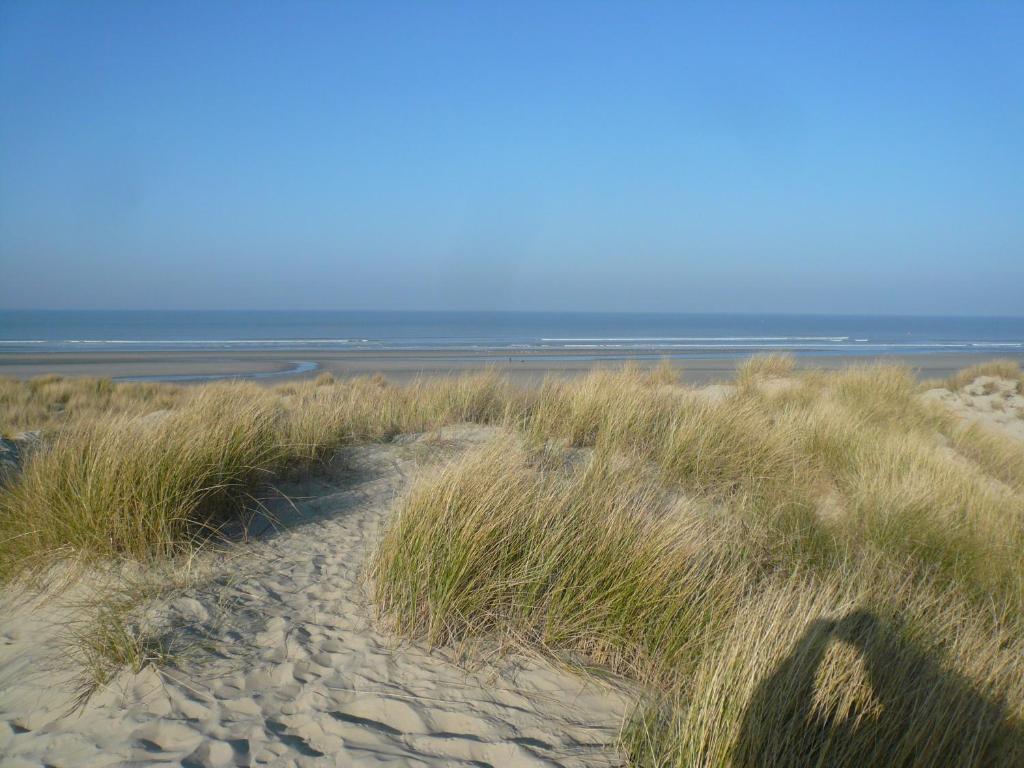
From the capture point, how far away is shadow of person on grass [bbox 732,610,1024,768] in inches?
90.0

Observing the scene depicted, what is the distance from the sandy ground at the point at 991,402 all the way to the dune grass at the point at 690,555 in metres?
6.23

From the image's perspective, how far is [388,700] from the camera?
2.93 m

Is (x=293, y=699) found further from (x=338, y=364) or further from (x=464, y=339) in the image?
(x=464, y=339)

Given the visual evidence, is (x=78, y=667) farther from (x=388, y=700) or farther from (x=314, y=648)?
(x=388, y=700)

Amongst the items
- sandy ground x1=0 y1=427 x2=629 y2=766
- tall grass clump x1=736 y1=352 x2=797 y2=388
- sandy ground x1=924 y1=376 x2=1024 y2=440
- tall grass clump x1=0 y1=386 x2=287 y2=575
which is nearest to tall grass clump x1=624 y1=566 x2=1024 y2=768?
sandy ground x1=0 y1=427 x2=629 y2=766

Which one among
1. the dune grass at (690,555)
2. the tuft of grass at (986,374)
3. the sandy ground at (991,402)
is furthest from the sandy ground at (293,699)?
the tuft of grass at (986,374)

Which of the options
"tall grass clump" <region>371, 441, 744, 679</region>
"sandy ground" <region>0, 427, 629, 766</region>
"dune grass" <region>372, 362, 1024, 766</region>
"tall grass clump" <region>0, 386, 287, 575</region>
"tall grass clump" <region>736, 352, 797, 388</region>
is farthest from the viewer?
"tall grass clump" <region>736, 352, 797, 388</region>

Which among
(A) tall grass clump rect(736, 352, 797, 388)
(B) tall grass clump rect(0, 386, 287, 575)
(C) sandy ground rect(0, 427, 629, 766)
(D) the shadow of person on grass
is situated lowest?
(C) sandy ground rect(0, 427, 629, 766)

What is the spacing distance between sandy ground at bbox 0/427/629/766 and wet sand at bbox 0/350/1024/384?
668 inches

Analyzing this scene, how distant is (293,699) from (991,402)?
15.8m

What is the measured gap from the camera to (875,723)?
8.00 feet

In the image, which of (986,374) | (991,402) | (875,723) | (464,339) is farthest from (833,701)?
(464,339)

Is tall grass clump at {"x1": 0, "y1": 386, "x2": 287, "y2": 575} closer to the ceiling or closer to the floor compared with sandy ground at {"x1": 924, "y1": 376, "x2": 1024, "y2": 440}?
closer to the ceiling

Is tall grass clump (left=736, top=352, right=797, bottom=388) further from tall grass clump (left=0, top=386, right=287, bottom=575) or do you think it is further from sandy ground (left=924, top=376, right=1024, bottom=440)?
tall grass clump (left=0, top=386, right=287, bottom=575)
